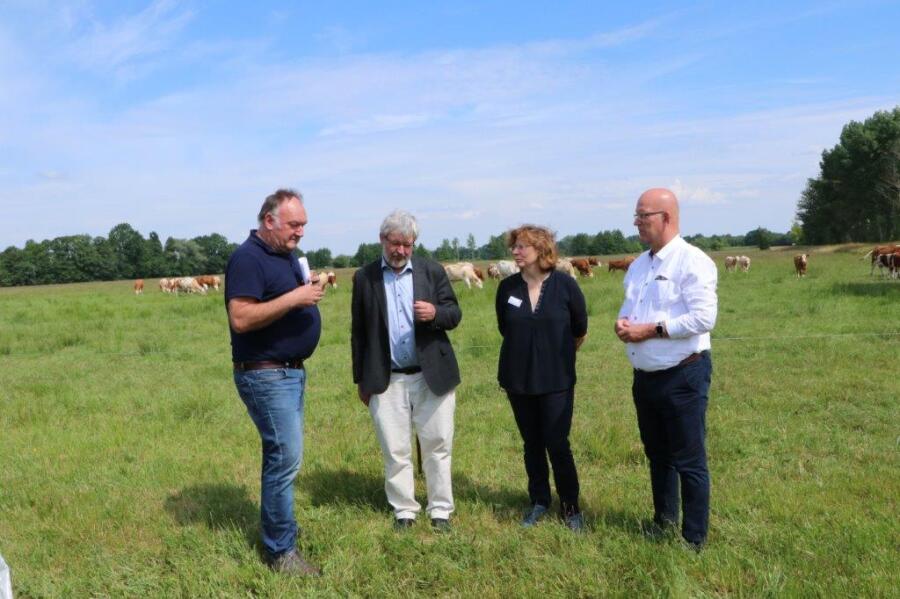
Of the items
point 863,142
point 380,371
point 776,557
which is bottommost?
point 776,557

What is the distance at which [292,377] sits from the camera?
3822 mm

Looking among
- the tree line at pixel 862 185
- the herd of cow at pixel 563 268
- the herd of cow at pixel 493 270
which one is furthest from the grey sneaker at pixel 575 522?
the tree line at pixel 862 185

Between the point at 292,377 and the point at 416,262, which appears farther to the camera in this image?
the point at 416,262

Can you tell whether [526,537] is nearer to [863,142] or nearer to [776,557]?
[776,557]

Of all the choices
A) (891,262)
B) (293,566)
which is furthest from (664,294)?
(891,262)

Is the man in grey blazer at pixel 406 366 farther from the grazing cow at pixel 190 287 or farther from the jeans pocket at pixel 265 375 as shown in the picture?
the grazing cow at pixel 190 287

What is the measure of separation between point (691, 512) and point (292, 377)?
2.30 m

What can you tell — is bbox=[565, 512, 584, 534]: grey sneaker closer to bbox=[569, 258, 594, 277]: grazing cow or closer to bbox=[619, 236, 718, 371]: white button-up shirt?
bbox=[619, 236, 718, 371]: white button-up shirt

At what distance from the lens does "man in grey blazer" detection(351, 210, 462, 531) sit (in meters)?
4.26

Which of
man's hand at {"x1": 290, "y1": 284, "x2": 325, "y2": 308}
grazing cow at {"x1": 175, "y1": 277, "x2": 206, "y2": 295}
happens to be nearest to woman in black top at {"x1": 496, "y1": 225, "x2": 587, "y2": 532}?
man's hand at {"x1": 290, "y1": 284, "x2": 325, "y2": 308}

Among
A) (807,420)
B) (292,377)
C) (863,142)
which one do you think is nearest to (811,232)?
(863,142)

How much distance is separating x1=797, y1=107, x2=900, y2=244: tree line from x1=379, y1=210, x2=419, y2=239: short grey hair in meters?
65.1

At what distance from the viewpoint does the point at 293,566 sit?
151 inches

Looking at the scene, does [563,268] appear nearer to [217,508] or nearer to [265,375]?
[217,508]
